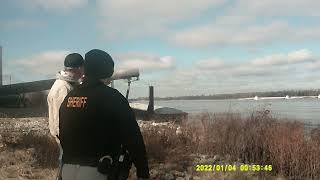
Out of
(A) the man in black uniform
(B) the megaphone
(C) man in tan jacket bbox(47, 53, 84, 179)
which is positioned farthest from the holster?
(B) the megaphone

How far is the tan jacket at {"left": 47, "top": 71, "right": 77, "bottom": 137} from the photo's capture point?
5125 millimetres

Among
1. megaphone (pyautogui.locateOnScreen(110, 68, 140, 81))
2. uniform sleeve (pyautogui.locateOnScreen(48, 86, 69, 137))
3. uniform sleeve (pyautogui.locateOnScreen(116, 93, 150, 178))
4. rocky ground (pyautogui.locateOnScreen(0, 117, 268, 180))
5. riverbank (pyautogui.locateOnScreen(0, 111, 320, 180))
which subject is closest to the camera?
uniform sleeve (pyautogui.locateOnScreen(116, 93, 150, 178))

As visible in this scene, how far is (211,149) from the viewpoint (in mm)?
10680

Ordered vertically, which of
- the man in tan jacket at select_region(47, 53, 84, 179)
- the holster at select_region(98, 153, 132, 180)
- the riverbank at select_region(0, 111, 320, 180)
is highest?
the man in tan jacket at select_region(47, 53, 84, 179)

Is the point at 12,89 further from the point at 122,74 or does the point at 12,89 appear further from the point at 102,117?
the point at 102,117

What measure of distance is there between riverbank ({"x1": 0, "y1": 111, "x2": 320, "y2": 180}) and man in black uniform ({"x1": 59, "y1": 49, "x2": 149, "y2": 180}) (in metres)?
4.60

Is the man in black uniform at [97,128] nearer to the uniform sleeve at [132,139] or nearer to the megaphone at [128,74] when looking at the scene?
the uniform sleeve at [132,139]

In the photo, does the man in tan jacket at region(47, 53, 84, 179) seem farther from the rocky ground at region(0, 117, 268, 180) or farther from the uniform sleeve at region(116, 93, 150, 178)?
the rocky ground at region(0, 117, 268, 180)

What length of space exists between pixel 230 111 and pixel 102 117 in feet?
27.4

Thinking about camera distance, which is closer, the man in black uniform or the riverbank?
the man in black uniform

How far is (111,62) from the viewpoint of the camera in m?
3.63
